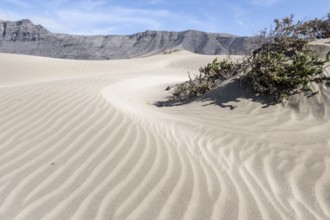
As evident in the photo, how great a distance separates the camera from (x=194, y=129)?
4.99 meters

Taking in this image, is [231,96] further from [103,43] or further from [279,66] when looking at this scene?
[103,43]

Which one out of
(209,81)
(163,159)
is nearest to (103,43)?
(209,81)

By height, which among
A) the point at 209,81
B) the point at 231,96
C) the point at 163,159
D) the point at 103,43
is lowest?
the point at 163,159

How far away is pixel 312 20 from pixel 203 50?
433 feet

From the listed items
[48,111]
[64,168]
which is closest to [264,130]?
[64,168]

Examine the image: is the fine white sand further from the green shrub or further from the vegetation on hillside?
the green shrub

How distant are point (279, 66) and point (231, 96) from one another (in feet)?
2.98

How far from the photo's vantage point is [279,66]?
6.05m

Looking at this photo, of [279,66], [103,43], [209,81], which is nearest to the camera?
[279,66]

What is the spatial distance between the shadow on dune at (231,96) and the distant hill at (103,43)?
126 m

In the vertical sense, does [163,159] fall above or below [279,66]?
below

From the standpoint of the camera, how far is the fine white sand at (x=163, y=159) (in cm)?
290

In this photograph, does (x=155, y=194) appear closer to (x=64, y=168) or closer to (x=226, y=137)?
(x=64, y=168)

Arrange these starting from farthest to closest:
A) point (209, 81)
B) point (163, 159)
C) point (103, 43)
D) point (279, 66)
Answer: point (103, 43) < point (209, 81) < point (279, 66) < point (163, 159)
